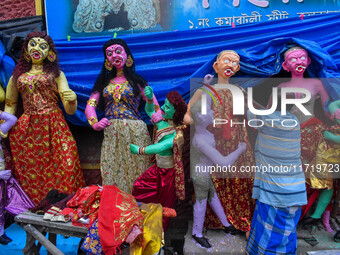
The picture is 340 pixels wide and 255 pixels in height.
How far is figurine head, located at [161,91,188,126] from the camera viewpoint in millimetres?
2885

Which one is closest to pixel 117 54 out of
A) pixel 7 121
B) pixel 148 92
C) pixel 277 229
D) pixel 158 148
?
pixel 148 92

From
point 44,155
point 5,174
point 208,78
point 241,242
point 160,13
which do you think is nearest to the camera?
point 241,242

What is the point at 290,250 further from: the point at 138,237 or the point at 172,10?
the point at 172,10

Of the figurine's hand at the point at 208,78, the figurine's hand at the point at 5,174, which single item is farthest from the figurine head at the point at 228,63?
the figurine's hand at the point at 5,174

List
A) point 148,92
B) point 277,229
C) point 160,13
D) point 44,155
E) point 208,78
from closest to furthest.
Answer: point 277,229 < point 148,92 < point 208,78 < point 44,155 < point 160,13

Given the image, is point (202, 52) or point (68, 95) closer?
point (68, 95)

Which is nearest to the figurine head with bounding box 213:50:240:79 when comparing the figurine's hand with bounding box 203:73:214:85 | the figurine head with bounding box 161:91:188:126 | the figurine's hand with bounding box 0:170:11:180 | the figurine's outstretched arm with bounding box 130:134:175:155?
the figurine's hand with bounding box 203:73:214:85

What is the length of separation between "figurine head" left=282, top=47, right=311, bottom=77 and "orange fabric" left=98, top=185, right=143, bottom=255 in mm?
2087

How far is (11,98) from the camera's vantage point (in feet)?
11.7

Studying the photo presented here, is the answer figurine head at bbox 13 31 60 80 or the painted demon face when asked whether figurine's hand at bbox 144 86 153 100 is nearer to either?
the painted demon face

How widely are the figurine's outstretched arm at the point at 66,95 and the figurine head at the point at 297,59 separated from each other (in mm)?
2296

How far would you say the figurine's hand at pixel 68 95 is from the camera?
3.34 m

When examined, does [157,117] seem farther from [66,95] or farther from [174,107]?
[66,95]

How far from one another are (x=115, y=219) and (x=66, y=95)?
1665mm
